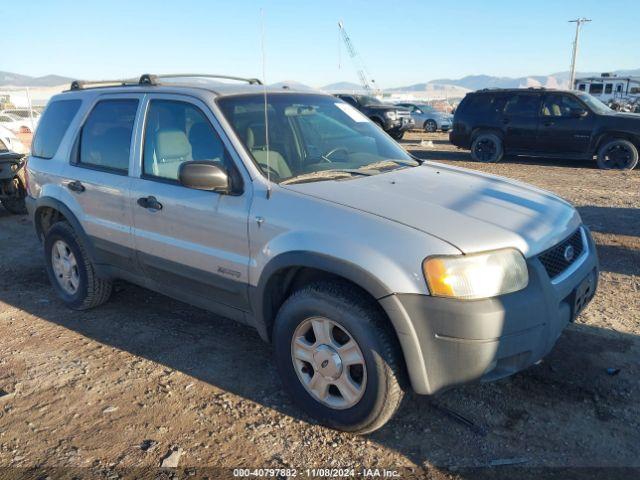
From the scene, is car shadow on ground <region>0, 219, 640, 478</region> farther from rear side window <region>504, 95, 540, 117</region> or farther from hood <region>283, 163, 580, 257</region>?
rear side window <region>504, 95, 540, 117</region>

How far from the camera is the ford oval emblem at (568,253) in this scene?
3070 millimetres

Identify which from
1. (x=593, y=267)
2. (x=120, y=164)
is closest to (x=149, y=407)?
(x=120, y=164)

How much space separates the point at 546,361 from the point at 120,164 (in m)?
3.28

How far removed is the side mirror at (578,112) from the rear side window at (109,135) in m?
10.7

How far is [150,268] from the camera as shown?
12.9 ft

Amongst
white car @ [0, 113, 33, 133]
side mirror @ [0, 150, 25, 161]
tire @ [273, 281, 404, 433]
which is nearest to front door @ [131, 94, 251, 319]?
tire @ [273, 281, 404, 433]

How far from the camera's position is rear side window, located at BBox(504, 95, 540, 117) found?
12.6m

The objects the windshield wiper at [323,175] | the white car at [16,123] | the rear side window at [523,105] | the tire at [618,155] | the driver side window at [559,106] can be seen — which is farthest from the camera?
the white car at [16,123]

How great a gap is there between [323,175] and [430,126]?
884 inches

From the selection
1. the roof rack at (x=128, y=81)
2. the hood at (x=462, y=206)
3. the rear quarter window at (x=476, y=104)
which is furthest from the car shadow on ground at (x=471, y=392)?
the rear quarter window at (x=476, y=104)

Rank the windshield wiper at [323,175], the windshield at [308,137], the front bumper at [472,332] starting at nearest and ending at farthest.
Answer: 1. the front bumper at [472,332]
2. the windshield wiper at [323,175]
3. the windshield at [308,137]

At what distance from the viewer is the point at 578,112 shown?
474 inches

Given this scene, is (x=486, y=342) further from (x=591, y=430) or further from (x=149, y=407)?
(x=149, y=407)

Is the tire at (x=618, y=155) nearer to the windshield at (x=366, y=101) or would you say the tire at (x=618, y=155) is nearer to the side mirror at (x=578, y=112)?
the side mirror at (x=578, y=112)
